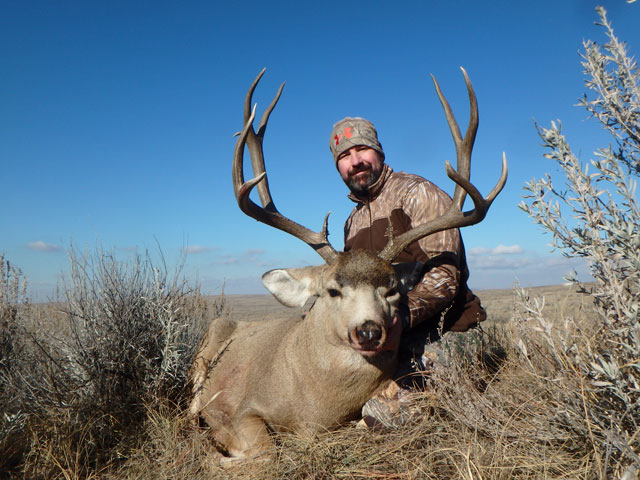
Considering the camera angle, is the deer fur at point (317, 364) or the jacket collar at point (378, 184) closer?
the deer fur at point (317, 364)

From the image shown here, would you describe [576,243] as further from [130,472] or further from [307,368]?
[130,472]

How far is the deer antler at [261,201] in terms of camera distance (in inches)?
149

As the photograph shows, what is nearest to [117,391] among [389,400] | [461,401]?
[389,400]

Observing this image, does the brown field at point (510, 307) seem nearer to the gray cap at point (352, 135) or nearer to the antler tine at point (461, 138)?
the antler tine at point (461, 138)

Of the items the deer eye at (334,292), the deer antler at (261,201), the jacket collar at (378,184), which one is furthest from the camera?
the jacket collar at (378,184)

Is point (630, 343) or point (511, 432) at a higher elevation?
point (630, 343)

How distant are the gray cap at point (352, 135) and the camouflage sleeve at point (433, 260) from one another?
39.1 inches

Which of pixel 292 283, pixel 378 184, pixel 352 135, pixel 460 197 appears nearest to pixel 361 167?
pixel 378 184

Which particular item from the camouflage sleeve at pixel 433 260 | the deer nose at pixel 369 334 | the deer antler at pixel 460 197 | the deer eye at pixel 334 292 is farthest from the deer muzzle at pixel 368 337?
the deer antler at pixel 460 197

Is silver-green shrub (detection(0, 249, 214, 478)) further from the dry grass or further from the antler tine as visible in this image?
the antler tine

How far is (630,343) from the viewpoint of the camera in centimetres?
235

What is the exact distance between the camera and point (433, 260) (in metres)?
4.13

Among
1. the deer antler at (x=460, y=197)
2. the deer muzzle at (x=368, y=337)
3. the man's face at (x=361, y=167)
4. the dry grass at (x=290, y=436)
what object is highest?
the man's face at (x=361, y=167)

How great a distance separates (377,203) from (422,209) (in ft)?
2.14
